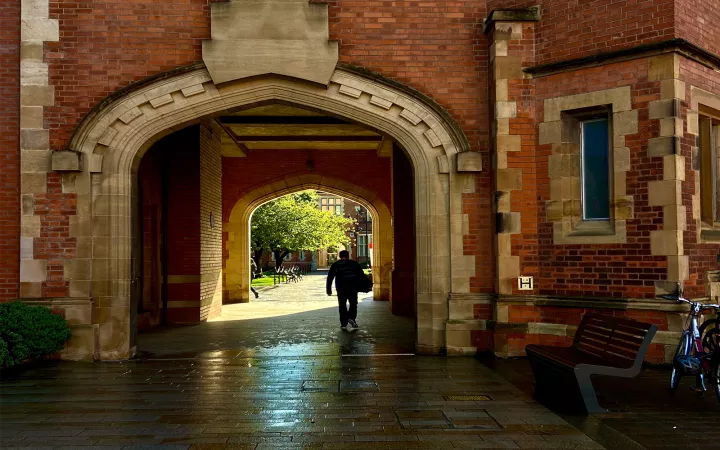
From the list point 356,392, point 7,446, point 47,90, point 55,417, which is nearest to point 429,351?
point 356,392

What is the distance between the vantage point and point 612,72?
28.0ft

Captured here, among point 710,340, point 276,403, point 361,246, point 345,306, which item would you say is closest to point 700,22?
point 710,340

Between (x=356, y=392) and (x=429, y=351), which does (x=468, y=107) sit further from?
(x=356, y=392)

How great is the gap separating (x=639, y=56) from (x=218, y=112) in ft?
19.0

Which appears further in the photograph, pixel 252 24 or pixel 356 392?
pixel 252 24

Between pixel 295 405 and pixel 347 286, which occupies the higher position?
pixel 347 286

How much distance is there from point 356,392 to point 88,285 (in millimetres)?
4427

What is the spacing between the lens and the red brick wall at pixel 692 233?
319 inches

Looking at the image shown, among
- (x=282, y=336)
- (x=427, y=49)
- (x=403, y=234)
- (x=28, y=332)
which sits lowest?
(x=282, y=336)

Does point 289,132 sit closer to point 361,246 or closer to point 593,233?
point 593,233

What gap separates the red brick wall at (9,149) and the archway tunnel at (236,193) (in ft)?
5.24

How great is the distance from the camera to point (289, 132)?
1748 cm

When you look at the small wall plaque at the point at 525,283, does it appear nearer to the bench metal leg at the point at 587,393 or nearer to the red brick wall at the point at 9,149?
the bench metal leg at the point at 587,393

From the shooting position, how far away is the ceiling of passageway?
50.2ft
